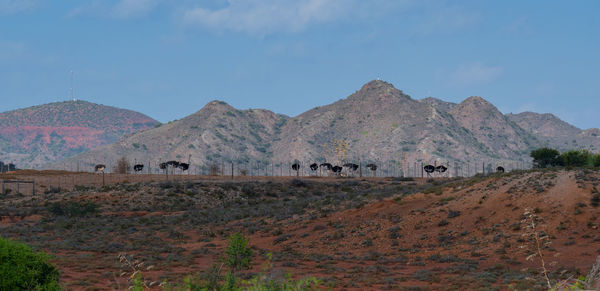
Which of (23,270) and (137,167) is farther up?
(137,167)

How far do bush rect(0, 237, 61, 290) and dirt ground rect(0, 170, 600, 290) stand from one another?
8.68 ft

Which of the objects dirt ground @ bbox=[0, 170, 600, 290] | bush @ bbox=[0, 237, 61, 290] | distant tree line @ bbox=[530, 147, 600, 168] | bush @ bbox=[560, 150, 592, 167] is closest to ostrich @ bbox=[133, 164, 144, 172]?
dirt ground @ bbox=[0, 170, 600, 290]

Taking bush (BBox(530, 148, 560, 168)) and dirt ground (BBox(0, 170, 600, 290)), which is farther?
bush (BBox(530, 148, 560, 168))

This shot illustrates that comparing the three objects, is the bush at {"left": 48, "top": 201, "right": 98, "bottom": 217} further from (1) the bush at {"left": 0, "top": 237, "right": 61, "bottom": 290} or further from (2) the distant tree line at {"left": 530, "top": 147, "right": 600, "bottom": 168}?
(2) the distant tree line at {"left": 530, "top": 147, "right": 600, "bottom": 168}

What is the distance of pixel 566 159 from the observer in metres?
72.1

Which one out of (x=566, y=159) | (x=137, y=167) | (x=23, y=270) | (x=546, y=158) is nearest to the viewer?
(x=23, y=270)

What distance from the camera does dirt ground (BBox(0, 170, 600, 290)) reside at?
2388 centimetres

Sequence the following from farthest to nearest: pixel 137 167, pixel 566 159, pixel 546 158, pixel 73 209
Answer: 1. pixel 137 167
2. pixel 546 158
3. pixel 566 159
4. pixel 73 209

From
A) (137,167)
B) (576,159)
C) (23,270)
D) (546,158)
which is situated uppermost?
(137,167)

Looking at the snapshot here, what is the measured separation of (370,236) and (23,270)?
26.3m

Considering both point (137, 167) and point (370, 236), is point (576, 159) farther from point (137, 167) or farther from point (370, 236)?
point (137, 167)

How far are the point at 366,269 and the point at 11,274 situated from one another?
627 inches

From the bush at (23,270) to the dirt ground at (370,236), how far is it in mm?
2644

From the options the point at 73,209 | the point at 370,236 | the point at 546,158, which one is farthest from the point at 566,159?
the point at 73,209
